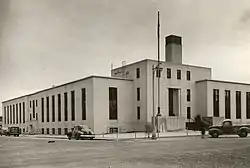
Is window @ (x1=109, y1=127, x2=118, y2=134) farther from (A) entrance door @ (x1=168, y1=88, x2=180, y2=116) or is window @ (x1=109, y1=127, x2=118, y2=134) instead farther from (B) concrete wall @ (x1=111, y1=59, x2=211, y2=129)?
(A) entrance door @ (x1=168, y1=88, x2=180, y2=116)

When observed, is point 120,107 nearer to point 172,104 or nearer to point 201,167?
point 172,104

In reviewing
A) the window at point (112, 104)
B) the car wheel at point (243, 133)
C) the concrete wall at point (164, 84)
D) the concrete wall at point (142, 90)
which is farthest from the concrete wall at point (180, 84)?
the car wheel at point (243, 133)

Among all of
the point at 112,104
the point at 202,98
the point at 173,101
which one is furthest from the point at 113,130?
the point at 202,98

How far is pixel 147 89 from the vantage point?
69.8ft

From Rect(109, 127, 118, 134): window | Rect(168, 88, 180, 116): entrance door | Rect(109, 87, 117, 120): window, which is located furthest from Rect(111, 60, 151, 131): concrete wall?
Rect(109, 87, 117, 120): window

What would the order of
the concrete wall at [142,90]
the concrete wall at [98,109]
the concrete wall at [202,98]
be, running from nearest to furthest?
the concrete wall at [98,109] < the concrete wall at [142,90] < the concrete wall at [202,98]

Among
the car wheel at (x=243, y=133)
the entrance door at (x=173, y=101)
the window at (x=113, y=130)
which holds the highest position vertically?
the entrance door at (x=173, y=101)

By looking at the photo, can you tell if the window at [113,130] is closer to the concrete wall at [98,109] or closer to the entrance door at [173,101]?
the concrete wall at [98,109]

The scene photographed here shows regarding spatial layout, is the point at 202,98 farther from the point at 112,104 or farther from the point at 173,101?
the point at 112,104

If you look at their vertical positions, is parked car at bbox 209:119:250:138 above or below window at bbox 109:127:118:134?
above

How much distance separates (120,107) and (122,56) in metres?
13.9

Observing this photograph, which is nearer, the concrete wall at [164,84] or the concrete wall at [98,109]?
the concrete wall at [98,109]

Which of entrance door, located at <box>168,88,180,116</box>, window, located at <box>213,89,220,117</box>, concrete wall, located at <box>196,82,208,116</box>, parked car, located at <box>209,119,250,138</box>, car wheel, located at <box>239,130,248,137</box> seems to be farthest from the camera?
entrance door, located at <box>168,88,180,116</box>

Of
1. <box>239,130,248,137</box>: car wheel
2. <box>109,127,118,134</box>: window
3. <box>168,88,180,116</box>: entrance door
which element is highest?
<box>168,88,180,116</box>: entrance door
